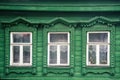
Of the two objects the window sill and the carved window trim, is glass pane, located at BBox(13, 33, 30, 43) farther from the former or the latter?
the carved window trim

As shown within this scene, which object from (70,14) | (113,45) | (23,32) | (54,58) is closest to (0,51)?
(23,32)

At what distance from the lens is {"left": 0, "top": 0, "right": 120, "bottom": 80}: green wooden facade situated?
1339 cm

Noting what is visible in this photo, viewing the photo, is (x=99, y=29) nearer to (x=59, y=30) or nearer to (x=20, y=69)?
(x=59, y=30)

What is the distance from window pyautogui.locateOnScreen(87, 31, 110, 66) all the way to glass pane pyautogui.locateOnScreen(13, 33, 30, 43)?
2428mm

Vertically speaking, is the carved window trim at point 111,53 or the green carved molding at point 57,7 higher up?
the green carved molding at point 57,7

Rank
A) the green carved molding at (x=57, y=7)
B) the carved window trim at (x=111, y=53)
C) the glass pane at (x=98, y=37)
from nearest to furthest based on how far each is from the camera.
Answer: the green carved molding at (x=57, y=7) → the carved window trim at (x=111, y=53) → the glass pane at (x=98, y=37)

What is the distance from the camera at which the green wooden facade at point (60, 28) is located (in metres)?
13.4

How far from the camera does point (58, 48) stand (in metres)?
13.6

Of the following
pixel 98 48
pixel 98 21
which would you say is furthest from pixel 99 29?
pixel 98 48

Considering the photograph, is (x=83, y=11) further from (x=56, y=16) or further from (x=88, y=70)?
(x=88, y=70)

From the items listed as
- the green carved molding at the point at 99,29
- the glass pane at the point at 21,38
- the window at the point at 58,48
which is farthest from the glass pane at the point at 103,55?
the glass pane at the point at 21,38

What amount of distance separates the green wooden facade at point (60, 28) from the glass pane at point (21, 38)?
219 millimetres

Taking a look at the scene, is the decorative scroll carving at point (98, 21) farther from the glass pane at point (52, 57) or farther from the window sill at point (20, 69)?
the window sill at point (20, 69)

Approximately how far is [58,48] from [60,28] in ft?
2.64
